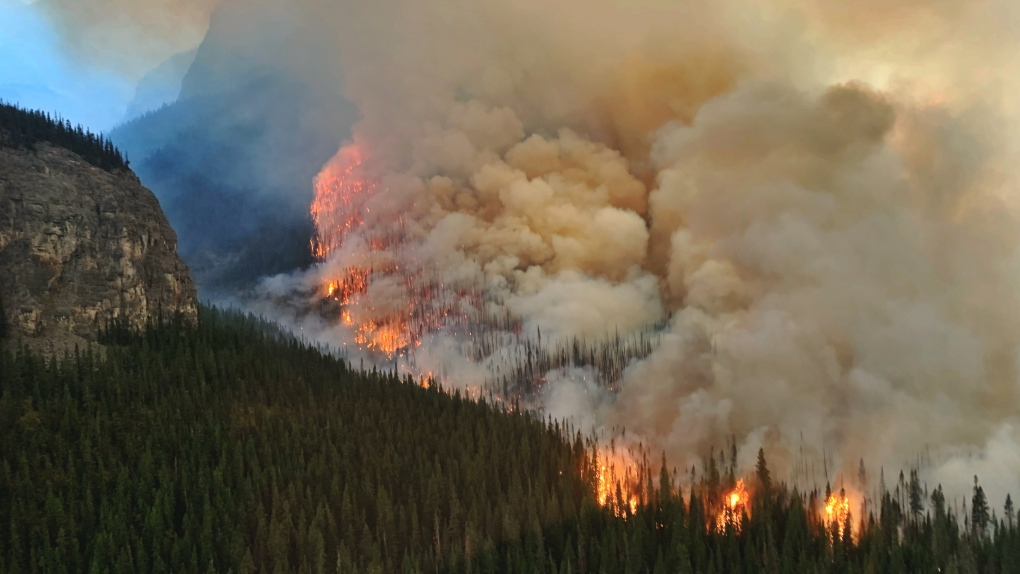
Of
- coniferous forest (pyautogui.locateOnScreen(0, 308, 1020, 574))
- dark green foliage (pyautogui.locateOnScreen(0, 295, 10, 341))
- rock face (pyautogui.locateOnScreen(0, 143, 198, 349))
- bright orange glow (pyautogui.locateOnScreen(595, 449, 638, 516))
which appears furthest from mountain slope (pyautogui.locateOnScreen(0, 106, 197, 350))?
bright orange glow (pyautogui.locateOnScreen(595, 449, 638, 516))

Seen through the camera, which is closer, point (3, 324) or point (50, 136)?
point (3, 324)

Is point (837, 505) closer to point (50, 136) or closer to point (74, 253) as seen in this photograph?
point (74, 253)

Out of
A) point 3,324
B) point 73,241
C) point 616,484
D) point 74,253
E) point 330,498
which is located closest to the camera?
A: point 330,498

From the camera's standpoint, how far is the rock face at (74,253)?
490 feet

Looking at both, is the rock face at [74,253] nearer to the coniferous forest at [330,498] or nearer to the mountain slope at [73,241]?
the mountain slope at [73,241]

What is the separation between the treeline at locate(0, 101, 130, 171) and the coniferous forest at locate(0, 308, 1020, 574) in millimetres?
57809

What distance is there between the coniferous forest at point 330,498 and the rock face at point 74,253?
14.4 metres

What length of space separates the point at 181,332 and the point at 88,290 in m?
22.5

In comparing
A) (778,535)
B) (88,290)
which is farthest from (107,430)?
(778,535)

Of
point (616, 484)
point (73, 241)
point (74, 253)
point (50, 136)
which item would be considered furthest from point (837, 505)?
point (50, 136)

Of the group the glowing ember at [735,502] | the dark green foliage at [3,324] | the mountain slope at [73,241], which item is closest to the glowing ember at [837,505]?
the glowing ember at [735,502]

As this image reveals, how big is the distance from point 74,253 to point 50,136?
122 ft

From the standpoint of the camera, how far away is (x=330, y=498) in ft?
357

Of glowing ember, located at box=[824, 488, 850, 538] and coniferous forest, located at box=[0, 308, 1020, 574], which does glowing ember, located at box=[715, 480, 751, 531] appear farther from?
glowing ember, located at box=[824, 488, 850, 538]
